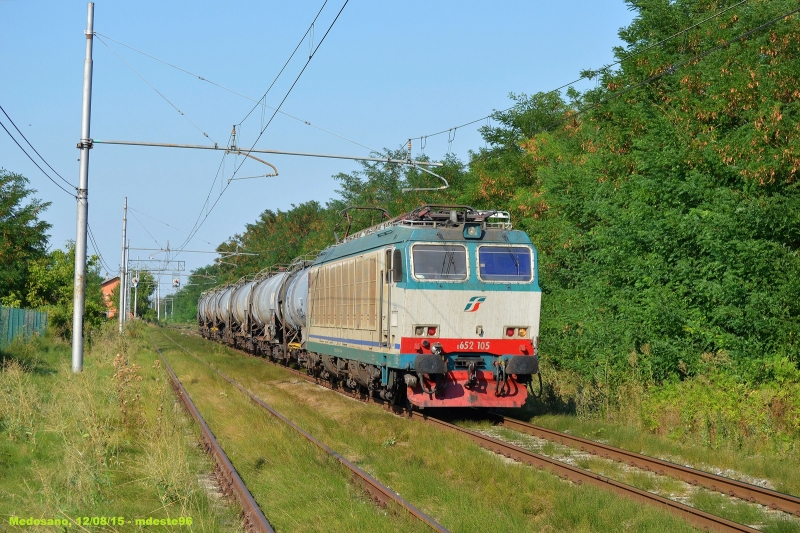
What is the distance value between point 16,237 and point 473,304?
28.7 metres

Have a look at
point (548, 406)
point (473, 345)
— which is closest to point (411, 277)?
point (473, 345)

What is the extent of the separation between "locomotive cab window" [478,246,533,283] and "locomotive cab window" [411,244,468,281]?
1.16 feet

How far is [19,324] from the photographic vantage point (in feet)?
100

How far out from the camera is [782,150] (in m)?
15.2

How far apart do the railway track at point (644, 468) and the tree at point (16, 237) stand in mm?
27940

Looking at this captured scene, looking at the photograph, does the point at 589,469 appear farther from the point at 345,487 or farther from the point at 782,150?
the point at 782,150

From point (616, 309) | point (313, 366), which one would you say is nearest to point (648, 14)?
point (616, 309)

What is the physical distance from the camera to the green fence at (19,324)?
26922 millimetres

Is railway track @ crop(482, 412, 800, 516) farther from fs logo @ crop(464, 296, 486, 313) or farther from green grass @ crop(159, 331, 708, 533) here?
fs logo @ crop(464, 296, 486, 313)

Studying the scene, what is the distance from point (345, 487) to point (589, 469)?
3.53m

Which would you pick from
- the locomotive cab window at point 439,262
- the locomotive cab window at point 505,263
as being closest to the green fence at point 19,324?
the locomotive cab window at point 439,262

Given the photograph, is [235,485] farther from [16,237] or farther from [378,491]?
[16,237]

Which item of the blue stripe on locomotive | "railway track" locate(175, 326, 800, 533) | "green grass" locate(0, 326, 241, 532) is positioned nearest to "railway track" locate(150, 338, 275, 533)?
"green grass" locate(0, 326, 241, 532)

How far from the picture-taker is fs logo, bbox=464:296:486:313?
1505cm
